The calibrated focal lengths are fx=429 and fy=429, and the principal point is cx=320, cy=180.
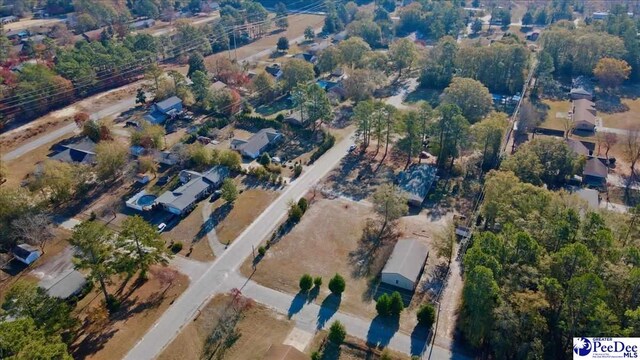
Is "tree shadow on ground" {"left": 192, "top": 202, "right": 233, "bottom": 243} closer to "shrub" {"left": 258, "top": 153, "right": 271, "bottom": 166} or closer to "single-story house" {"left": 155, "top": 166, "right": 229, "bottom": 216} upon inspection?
"single-story house" {"left": 155, "top": 166, "right": 229, "bottom": 216}

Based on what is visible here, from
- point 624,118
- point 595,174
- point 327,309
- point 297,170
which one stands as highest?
point 297,170

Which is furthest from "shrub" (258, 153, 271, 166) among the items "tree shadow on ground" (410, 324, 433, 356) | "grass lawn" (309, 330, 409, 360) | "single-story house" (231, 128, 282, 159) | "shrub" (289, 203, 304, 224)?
"tree shadow on ground" (410, 324, 433, 356)

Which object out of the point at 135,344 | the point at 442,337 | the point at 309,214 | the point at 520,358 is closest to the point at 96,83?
the point at 309,214

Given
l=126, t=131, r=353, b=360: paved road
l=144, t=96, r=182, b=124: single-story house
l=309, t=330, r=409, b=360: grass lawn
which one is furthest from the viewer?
l=144, t=96, r=182, b=124: single-story house

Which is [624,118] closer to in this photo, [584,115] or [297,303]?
[584,115]

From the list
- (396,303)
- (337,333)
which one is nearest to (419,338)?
(396,303)

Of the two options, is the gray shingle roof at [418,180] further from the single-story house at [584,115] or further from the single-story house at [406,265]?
the single-story house at [584,115]

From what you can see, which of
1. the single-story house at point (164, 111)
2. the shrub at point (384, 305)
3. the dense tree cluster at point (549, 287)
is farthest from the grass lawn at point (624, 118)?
the single-story house at point (164, 111)
